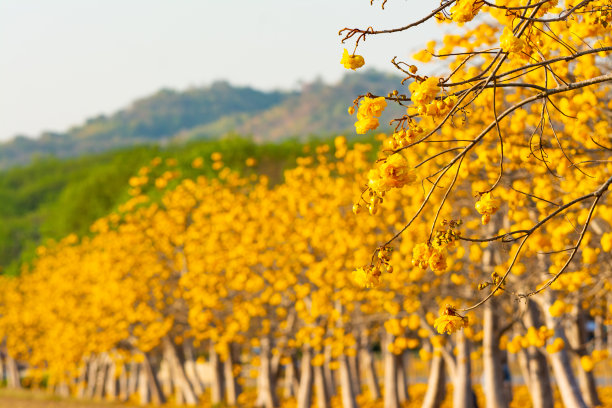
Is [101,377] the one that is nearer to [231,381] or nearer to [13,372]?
[231,381]

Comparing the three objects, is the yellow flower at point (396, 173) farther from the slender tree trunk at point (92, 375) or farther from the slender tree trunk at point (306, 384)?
the slender tree trunk at point (92, 375)

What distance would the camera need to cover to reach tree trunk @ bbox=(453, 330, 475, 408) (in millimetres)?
14729

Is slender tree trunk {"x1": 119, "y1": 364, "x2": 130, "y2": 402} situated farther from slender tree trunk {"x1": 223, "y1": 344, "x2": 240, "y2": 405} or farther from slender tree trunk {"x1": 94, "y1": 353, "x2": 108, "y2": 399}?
slender tree trunk {"x1": 223, "y1": 344, "x2": 240, "y2": 405}

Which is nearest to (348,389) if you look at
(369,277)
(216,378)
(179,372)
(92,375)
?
(216,378)

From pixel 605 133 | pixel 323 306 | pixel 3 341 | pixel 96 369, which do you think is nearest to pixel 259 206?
pixel 323 306

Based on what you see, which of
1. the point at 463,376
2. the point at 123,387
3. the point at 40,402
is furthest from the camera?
the point at 123,387

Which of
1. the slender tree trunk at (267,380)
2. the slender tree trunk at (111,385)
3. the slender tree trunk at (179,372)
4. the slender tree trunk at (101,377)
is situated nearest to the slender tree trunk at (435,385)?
the slender tree trunk at (267,380)

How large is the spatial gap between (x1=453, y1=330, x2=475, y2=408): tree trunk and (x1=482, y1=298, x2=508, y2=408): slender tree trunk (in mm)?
626

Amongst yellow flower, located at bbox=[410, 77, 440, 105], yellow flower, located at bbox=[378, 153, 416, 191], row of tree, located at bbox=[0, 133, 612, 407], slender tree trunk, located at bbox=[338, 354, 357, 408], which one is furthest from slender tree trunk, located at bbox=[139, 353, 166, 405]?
yellow flower, located at bbox=[410, 77, 440, 105]

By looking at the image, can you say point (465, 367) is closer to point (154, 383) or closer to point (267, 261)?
point (267, 261)

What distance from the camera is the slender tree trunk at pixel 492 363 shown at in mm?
13938

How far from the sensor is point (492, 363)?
1405 cm

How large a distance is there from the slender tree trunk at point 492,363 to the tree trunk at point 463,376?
63 centimetres

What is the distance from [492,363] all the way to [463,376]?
109 cm
